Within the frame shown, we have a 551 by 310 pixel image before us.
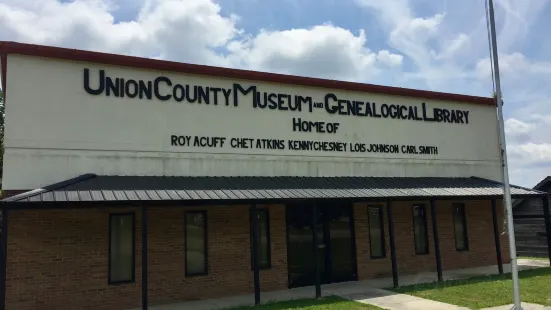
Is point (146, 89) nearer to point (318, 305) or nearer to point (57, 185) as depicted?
point (57, 185)

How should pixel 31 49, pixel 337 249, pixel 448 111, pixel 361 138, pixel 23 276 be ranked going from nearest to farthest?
pixel 23 276, pixel 31 49, pixel 337 249, pixel 361 138, pixel 448 111

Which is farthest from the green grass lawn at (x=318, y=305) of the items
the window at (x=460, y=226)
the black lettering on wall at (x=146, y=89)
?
the window at (x=460, y=226)

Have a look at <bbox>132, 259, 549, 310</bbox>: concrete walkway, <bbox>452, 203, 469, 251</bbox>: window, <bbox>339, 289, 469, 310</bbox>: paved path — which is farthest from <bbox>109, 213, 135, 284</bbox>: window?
<bbox>452, 203, 469, 251</bbox>: window

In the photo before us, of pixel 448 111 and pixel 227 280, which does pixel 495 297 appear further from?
pixel 448 111

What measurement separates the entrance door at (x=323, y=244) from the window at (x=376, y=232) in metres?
0.82

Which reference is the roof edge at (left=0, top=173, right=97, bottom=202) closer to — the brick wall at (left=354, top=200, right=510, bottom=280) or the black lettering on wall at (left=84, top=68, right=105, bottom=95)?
the black lettering on wall at (left=84, top=68, right=105, bottom=95)

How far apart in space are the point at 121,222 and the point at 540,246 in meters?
18.2

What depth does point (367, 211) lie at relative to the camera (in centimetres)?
1497

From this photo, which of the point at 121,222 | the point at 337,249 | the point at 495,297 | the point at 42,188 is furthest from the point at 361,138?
the point at 42,188

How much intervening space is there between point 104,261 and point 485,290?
9603 millimetres

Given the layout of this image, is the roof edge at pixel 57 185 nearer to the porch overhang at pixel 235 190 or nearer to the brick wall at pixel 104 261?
the porch overhang at pixel 235 190

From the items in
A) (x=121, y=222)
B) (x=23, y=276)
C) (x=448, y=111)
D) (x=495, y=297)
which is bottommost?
(x=495, y=297)

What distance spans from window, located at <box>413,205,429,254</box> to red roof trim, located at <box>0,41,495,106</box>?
403cm

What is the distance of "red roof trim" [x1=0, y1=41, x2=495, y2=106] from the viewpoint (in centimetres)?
1102
